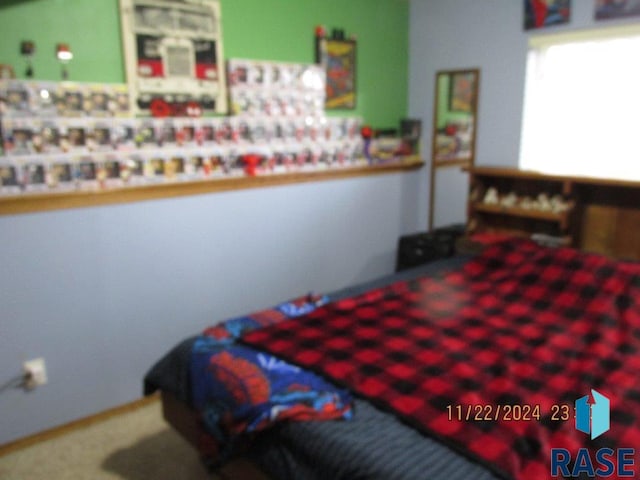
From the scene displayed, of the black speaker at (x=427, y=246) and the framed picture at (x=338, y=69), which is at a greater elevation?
the framed picture at (x=338, y=69)

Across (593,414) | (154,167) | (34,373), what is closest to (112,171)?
(154,167)

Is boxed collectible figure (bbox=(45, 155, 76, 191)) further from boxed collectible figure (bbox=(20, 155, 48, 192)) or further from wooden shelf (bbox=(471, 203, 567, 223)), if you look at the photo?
wooden shelf (bbox=(471, 203, 567, 223))

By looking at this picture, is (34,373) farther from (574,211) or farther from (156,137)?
(574,211)

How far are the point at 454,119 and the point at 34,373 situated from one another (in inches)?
108

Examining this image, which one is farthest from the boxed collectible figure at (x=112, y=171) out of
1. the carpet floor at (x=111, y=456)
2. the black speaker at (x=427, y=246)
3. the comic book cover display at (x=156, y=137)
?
the black speaker at (x=427, y=246)

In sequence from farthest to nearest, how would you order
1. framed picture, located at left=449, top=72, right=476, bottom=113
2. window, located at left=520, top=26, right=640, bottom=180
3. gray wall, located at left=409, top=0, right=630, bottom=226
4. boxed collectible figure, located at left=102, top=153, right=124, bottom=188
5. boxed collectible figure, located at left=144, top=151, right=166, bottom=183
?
1. framed picture, located at left=449, top=72, right=476, bottom=113
2. gray wall, located at left=409, top=0, right=630, bottom=226
3. window, located at left=520, top=26, right=640, bottom=180
4. boxed collectible figure, located at left=144, top=151, right=166, bottom=183
5. boxed collectible figure, located at left=102, top=153, right=124, bottom=188

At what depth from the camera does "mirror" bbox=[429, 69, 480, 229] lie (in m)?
3.19

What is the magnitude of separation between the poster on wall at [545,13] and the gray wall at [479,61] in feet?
0.10

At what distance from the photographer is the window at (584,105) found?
8.51 ft

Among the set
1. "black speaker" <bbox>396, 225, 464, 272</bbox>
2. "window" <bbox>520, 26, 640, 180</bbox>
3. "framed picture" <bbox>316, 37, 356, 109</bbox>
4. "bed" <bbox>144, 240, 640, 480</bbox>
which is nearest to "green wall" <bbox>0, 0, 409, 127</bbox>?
"framed picture" <bbox>316, 37, 356, 109</bbox>

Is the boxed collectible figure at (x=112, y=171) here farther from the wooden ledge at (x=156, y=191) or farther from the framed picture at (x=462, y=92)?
the framed picture at (x=462, y=92)

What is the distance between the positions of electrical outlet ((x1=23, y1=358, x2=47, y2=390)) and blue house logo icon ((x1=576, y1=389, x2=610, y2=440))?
2.11m

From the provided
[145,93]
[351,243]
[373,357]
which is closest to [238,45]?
[145,93]

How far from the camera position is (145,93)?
7.82ft
